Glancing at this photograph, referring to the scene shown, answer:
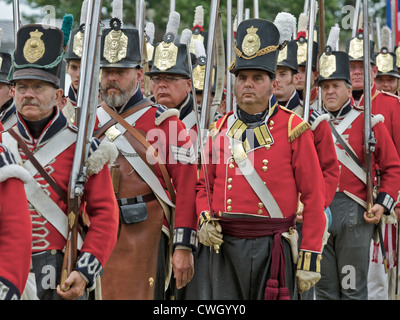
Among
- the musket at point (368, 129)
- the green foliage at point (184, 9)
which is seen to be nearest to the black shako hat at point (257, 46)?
the musket at point (368, 129)

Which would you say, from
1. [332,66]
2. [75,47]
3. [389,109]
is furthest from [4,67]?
[389,109]

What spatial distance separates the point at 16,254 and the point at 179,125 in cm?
249

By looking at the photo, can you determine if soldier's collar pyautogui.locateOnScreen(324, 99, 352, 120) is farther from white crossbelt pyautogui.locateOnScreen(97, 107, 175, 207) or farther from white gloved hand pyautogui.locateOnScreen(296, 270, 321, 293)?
white gloved hand pyautogui.locateOnScreen(296, 270, 321, 293)

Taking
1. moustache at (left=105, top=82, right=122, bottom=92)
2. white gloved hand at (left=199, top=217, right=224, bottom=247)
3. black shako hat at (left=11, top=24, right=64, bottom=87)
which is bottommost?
white gloved hand at (left=199, top=217, right=224, bottom=247)

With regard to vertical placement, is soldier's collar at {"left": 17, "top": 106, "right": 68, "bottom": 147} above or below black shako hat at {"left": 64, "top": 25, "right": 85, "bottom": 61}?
below

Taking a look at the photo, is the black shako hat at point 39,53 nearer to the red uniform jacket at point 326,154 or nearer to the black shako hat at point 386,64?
the red uniform jacket at point 326,154

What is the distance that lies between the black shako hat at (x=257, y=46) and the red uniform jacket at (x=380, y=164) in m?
2.03

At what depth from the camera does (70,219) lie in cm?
491

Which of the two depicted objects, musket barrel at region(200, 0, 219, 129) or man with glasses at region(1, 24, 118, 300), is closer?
man with glasses at region(1, 24, 118, 300)

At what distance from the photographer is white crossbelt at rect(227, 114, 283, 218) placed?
5.79 m

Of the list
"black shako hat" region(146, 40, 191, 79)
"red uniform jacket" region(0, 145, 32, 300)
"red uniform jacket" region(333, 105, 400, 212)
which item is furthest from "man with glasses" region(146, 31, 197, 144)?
"red uniform jacket" region(0, 145, 32, 300)

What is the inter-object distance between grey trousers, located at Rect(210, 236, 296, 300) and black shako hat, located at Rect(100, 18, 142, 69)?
1429 mm

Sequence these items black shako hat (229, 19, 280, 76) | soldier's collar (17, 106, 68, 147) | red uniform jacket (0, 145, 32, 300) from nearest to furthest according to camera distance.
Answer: red uniform jacket (0, 145, 32, 300)
soldier's collar (17, 106, 68, 147)
black shako hat (229, 19, 280, 76)

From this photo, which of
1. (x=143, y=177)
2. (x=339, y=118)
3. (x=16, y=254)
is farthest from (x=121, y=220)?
(x=339, y=118)
